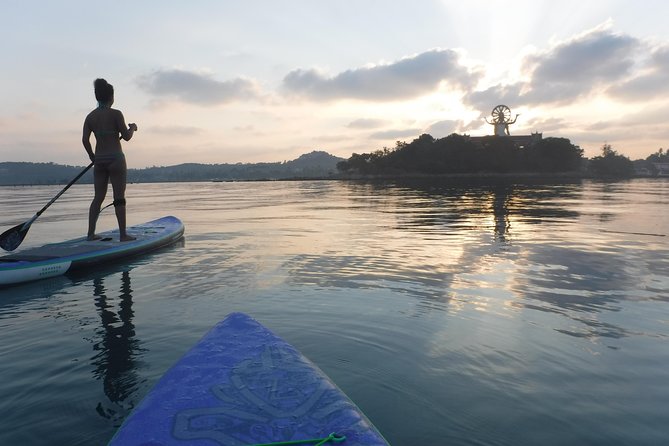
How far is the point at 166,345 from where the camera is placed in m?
4.57

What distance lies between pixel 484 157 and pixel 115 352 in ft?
430

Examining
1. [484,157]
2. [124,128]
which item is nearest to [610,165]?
[484,157]

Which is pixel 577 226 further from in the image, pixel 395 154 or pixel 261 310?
pixel 395 154

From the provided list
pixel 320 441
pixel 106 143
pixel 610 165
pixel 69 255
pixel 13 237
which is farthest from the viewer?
pixel 610 165

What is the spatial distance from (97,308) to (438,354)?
4.87 m

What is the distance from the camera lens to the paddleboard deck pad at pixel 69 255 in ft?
23.6

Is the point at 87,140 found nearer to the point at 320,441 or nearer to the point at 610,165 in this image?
the point at 320,441

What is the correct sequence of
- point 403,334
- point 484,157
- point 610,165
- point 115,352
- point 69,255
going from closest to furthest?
1. point 115,352
2. point 403,334
3. point 69,255
4. point 484,157
5. point 610,165

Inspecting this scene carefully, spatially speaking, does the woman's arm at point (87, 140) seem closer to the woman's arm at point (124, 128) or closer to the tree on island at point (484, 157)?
the woman's arm at point (124, 128)

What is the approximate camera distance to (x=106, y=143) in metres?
8.56

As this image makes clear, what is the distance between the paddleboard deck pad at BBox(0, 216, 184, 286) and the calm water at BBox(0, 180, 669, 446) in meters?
0.26

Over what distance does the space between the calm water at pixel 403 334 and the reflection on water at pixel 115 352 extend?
2 centimetres

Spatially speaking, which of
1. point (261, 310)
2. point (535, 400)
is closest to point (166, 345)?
point (261, 310)

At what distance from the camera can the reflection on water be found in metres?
3.45
